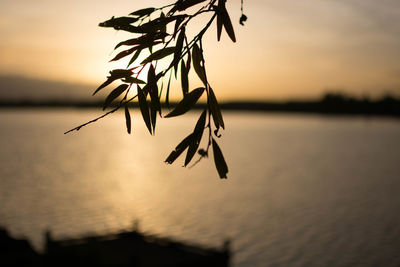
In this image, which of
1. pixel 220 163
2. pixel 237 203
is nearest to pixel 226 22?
pixel 220 163

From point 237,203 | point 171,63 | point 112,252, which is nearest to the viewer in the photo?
point 171,63

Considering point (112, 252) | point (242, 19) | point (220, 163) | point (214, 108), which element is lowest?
point (112, 252)

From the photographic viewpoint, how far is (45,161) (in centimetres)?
8312

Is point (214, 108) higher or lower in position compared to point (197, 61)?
lower

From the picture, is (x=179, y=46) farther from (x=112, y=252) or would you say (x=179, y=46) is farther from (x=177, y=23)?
(x=112, y=252)

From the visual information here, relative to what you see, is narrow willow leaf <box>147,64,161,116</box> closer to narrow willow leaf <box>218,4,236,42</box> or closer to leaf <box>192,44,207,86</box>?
leaf <box>192,44,207,86</box>

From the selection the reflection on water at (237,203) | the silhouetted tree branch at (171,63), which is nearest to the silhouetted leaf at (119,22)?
the silhouetted tree branch at (171,63)

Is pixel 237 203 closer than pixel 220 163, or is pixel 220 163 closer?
pixel 220 163

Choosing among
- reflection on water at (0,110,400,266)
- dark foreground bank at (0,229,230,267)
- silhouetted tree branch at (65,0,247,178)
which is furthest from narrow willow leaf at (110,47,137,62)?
reflection on water at (0,110,400,266)

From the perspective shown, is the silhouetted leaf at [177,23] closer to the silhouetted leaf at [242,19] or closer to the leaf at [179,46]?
the leaf at [179,46]

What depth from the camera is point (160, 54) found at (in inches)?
63.6

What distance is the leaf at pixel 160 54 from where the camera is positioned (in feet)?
5.29

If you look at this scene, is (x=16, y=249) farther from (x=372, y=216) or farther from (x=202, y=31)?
(x=372, y=216)

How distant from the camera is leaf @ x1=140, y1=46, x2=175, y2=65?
5.29 ft
